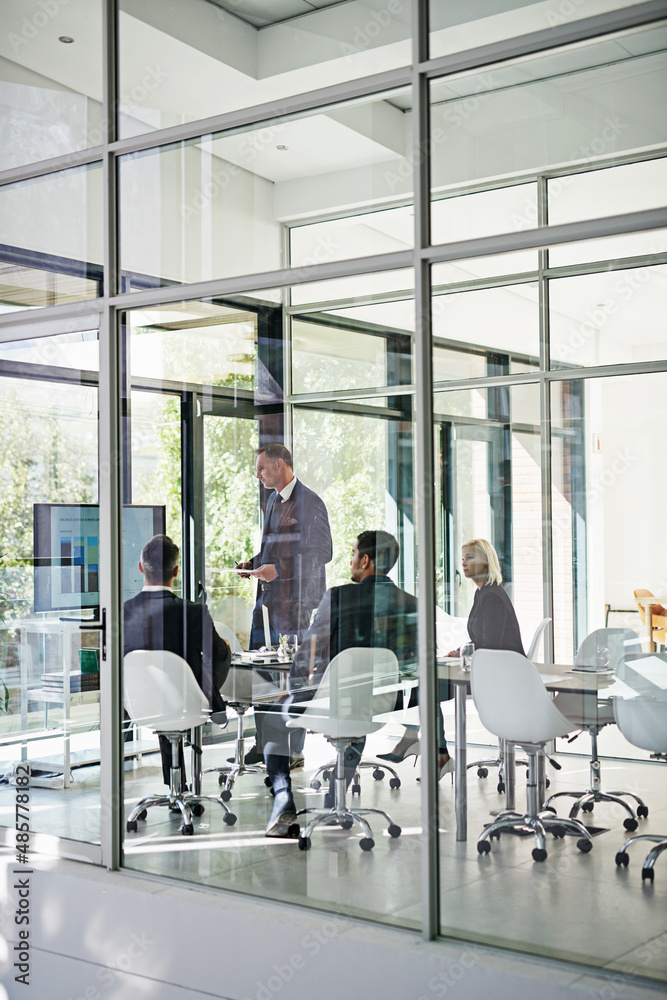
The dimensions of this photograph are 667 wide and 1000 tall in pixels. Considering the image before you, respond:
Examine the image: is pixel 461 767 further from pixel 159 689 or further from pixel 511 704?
pixel 159 689

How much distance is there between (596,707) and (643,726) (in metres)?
0.20

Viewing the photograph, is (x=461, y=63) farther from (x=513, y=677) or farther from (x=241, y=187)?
(x=513, y=677)

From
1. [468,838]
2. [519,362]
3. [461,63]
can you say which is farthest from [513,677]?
[461,63]

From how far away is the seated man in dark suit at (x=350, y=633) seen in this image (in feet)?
12.6

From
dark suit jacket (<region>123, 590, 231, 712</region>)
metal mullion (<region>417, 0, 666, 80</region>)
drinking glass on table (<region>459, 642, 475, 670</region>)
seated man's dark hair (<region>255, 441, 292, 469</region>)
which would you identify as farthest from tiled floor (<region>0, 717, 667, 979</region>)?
metal mullion (<region>417, 0, 666, 80</region>)

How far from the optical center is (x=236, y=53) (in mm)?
4254

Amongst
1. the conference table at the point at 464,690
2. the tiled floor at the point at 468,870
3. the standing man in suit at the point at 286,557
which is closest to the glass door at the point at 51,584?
the tiled floor at the point at 468,870

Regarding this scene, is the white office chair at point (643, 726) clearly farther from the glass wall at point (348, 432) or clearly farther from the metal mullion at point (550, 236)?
the metal mullion at point (550, 236)

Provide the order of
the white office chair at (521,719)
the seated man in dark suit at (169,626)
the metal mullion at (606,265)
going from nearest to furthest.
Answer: the white office chair at (521,719), the metal mullion at (606,265), the seated man in dark suit at (169,626)

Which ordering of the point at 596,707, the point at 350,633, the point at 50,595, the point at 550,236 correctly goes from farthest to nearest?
the point at 50,595
the point at 350,633
the point at 596,707
the point at 550,236

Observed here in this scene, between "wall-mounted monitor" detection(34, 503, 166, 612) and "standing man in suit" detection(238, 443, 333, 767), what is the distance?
0.54 metres

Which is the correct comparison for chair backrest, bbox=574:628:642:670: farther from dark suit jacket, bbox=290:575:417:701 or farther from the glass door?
the glass door

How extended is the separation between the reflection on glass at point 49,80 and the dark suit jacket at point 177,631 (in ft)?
6.83

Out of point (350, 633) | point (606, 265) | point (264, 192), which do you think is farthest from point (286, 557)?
point (606, 265)
